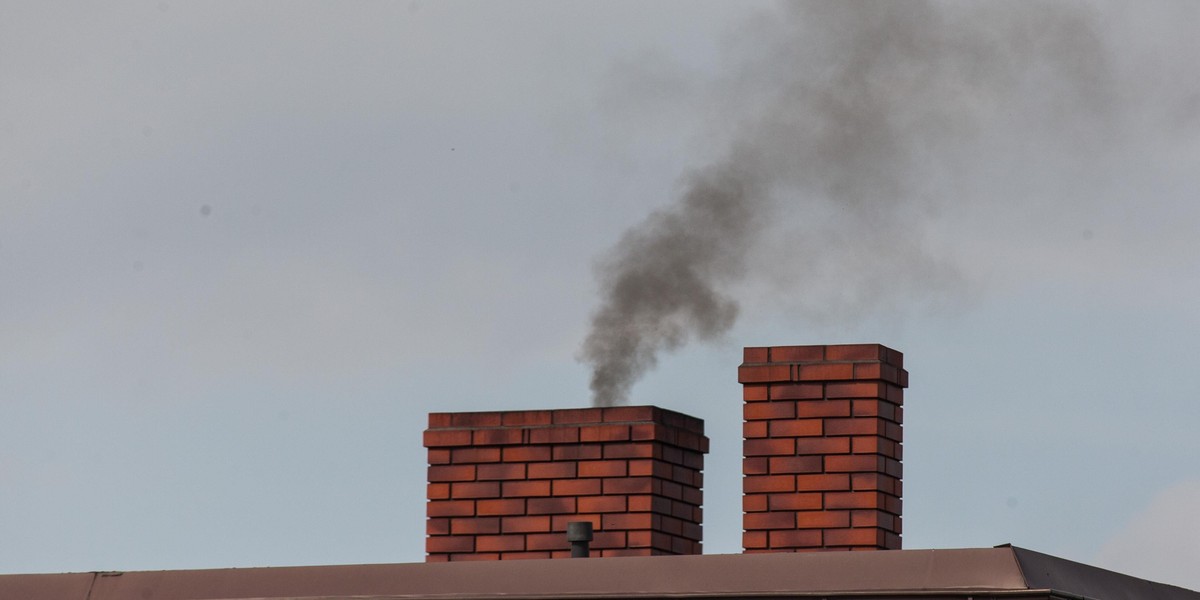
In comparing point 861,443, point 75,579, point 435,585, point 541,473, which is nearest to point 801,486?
point 861,443

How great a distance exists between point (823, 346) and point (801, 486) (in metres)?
0.80

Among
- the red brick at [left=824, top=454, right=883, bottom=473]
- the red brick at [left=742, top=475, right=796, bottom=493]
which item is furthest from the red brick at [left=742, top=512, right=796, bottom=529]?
the red brick at [left=824, top=454, right=883, bottom=473]

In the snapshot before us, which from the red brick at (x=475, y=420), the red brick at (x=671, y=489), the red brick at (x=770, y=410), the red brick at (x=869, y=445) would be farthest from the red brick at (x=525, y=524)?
the red brick at (x=869, y=445)

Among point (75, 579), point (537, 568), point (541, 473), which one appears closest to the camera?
point (537, 568)

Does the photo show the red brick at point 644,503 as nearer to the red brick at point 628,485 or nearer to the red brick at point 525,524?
the red brick at point 628,485

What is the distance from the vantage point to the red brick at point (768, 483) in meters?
10.1

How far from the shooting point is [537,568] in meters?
9.04

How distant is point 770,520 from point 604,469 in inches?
39.7

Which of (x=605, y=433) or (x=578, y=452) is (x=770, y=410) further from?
(x=578, y=452)

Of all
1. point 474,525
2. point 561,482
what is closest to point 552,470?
point 561,482

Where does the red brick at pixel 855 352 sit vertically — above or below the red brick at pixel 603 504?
above

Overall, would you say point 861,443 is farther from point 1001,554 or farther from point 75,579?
point 75,579

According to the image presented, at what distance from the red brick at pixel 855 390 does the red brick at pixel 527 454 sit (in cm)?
164

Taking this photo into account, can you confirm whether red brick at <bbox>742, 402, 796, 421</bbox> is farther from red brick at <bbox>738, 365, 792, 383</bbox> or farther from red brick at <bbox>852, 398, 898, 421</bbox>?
red brick at <bbox>852, 398, 898, 421</bbox>
